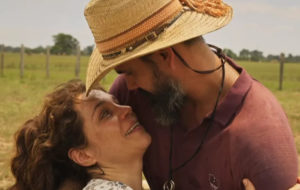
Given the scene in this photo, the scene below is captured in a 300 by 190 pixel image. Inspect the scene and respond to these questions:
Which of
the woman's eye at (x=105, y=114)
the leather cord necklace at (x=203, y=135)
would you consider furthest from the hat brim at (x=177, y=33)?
the woman's eye at (x=105, y=114)

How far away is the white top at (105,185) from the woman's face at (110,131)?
12 cm

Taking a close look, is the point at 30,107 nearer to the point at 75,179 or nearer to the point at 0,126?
the point at 0,126

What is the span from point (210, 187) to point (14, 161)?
4.20 ft

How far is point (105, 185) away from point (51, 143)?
43cm

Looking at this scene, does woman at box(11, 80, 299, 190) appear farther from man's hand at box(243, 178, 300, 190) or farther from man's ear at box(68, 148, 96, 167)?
man's hand at box(243, 178, 300, 190)

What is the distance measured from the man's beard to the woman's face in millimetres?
157

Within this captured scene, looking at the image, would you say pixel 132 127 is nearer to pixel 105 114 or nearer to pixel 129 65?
pixel 105 114

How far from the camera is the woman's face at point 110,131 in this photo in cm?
265

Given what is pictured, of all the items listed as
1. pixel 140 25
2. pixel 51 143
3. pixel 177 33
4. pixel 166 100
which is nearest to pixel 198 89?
pixel 166 100

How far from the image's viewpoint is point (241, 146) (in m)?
2.27

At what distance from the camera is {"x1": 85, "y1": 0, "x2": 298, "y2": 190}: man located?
2.23 m

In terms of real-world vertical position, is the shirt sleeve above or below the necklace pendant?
above

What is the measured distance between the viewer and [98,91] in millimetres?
2840

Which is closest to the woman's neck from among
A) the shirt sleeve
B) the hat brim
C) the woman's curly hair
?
the woman's curly hair
